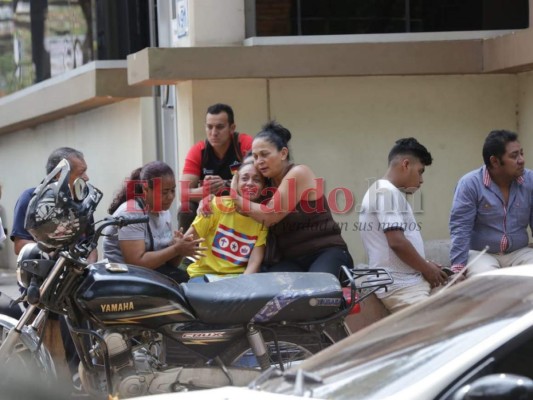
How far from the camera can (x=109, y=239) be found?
23.7ft

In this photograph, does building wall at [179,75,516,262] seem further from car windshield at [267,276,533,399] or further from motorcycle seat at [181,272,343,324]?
car windshield at [267,276,533,399]

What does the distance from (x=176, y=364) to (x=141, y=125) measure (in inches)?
254

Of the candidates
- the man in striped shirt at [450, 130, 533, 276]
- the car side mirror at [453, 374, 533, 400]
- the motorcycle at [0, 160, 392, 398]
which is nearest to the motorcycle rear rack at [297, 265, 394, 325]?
the motorcycle at [0, 160, 392, 398]

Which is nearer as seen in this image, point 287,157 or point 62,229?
point 62,229

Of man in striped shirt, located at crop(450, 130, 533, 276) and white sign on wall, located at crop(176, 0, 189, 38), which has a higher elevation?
white sign on wall, located at crop(176, 0, 189, 38)

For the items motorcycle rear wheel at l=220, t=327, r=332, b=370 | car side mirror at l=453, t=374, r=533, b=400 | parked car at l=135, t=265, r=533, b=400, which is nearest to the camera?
car side mirror at l=453, t=374, r=533, b=400

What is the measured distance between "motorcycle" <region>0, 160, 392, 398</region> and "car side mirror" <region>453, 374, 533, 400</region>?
9.29 feet

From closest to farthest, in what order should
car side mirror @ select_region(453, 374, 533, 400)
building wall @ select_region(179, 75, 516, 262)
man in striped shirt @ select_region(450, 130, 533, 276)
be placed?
car side mirror @ select_region(453, 374, 533, 400) → man in striped shirt @ select_region(450, 130, 533, 276) → building wall @ select_region(179, 75, 516, 262)

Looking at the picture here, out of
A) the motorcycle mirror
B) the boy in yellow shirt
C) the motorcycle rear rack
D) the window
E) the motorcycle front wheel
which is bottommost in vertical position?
the motorcycle front wheel

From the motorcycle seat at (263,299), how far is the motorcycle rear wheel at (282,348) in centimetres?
14

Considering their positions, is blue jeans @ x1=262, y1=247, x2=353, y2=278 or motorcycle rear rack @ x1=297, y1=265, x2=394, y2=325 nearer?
motorcycle rear rack @ x1=297, y1=265, x2=394, y2=325

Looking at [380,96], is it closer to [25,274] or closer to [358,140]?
[358,140]

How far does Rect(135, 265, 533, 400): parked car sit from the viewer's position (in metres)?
3.25

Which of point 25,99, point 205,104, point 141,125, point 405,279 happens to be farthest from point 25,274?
point 25,99
